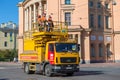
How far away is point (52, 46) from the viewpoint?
25422mm

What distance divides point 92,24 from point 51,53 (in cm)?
4114

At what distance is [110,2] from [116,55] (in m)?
10.6

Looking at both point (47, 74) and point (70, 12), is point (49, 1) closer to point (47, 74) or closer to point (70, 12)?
point (70, 12)

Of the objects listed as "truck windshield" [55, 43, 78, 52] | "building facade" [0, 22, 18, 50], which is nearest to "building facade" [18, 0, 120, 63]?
"truck windshield" [55, 43, 78, 52]

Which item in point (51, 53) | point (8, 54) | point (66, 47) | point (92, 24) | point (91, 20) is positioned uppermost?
point (91, 20)

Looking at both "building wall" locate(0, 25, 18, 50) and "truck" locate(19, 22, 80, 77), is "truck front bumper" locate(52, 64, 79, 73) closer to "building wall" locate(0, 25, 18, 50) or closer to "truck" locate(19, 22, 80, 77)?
"truck" locate(19, 22, 80, 77)

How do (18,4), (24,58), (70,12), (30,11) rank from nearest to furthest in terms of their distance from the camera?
(24,58), (70,12), (30,11), (18,4)

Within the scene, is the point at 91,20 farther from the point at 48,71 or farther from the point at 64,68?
the point at 64,68

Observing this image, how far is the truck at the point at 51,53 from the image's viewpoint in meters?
25.2

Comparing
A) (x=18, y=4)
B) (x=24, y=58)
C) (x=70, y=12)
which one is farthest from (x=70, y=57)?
(x=18, y=4)

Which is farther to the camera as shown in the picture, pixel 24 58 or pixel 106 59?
pixel 106 59

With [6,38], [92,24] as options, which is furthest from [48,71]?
[6,38]

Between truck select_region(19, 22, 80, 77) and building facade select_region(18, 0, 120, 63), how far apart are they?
1308 inches

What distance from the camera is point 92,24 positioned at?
216ft
